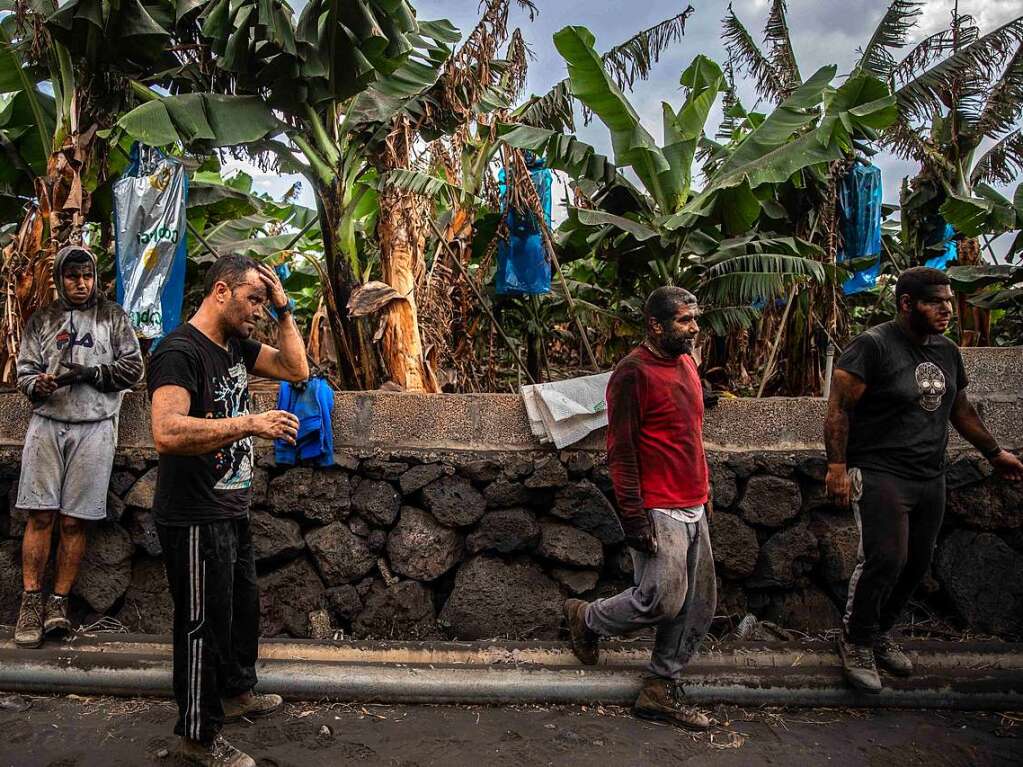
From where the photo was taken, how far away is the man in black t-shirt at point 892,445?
3.64 m

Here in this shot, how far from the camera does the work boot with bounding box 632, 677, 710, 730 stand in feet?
11.6

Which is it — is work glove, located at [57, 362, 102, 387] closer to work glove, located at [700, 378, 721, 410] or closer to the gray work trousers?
the gray work trousers

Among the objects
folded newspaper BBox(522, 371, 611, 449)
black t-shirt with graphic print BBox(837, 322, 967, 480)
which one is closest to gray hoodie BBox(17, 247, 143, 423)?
folded newspaper BBox(522, 371, 611, 449)

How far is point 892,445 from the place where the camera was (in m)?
3.67

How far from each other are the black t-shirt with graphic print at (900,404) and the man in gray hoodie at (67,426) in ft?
13.4

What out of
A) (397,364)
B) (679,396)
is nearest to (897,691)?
(679,396)

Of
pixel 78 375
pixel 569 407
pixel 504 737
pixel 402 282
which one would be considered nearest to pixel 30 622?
pixel 78 375

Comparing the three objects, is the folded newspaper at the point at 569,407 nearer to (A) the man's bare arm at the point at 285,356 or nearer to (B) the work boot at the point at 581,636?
(B) the work boot at the point at 581,636

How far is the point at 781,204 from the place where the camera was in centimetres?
682

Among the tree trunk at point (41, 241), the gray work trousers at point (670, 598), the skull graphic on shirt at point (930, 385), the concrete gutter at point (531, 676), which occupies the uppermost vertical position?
the tree trunk at point (41, 241)

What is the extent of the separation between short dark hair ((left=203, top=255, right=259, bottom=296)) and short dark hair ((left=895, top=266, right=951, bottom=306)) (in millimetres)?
3102

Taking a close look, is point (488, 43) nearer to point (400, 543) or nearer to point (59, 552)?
point (400, 543)

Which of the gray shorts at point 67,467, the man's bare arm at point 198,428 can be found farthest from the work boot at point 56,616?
the man's bare arm at point 198,428

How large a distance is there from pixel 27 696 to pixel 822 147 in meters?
6.08
